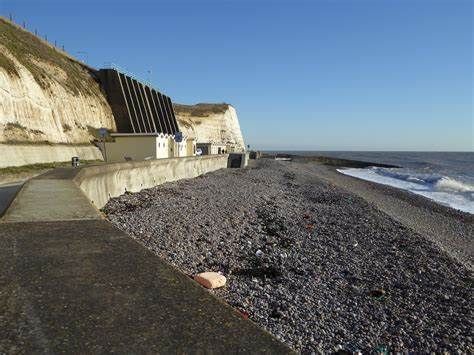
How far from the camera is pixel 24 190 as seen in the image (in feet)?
28.5

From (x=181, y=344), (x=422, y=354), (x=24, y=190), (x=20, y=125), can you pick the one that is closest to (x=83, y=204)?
(x=24, y=190)

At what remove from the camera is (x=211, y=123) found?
97.5 m

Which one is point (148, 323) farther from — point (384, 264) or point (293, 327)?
point (384, 264)

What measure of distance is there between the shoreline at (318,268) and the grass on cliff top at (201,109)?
82.1m

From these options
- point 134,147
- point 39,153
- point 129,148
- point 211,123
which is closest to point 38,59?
point 129,148

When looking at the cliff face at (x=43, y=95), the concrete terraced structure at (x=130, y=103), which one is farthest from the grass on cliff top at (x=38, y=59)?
the concrete terraced structure at (x=130, y=103)

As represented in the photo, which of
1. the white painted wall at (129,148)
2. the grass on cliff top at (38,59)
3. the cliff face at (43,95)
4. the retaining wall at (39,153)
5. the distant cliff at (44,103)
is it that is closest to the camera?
the retaining wall at (39,153)

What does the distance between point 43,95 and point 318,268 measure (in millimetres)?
29461

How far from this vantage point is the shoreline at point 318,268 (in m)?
6.25

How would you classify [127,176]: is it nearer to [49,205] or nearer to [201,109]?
[49,205]

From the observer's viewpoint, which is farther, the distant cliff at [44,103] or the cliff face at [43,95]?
the cliff face at [43,95]

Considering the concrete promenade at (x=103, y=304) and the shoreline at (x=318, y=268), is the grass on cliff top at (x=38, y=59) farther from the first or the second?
the concrete promenade at (x=103, y=304)

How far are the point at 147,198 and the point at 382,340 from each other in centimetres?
1142

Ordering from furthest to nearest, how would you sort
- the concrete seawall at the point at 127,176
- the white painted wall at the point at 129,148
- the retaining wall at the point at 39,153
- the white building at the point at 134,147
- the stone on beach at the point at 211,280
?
the white painted wall at the point at 129,148 → the white building at the point at 134,147 → the retaining wall at the point at 39,153 → the concrete seawall at the point at 127,176 → the stone on beach at the point at 211,280
